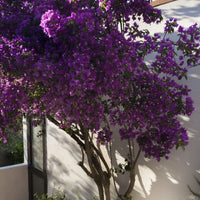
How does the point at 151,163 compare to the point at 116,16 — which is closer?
the point at 116,16

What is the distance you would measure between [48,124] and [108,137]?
7.62 ft

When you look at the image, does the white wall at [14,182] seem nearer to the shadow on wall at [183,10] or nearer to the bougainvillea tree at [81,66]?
the bougainvillea tree at [81,66]

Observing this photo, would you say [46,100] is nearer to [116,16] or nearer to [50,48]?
[50,48]

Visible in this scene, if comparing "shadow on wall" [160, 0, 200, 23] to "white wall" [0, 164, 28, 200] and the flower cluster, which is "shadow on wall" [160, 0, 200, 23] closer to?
the flower cluster

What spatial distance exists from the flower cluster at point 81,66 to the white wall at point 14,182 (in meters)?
3.51

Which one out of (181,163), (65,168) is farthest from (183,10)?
(65,168)

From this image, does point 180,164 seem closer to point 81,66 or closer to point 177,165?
point 177,165

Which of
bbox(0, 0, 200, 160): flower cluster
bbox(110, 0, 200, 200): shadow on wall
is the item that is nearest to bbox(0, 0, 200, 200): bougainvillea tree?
bbox(0, 0, 200, 160): flower cluster

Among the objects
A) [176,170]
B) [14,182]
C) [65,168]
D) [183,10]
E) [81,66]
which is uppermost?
[183,10]

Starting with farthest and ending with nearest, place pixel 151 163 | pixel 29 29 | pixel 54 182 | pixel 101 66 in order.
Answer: pixel 54 182
pixel 151 163
pixel 29 29
pixel 101 66

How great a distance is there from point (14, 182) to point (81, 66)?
4817 mm

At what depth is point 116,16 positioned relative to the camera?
8.16 feet

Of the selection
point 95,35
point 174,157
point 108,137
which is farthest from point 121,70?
point 174,157

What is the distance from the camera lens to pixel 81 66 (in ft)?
5.52
